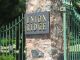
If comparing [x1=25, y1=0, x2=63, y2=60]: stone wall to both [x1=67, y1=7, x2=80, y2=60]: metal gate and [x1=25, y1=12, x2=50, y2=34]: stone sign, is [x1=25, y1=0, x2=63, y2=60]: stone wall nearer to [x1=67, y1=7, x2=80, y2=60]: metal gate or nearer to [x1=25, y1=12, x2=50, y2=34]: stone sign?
[x1=25, y1=12, x2=50, y2=34]: stone sign

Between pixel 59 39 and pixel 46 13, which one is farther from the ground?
pixel 46 13

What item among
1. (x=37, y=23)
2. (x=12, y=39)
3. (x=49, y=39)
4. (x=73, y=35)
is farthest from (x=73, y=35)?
(x=12, y=39)

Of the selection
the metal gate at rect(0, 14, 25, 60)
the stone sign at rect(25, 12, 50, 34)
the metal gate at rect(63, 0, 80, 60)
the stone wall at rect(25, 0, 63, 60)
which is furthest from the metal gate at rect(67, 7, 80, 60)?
the metal gate at rect(0, 14, 25, 60)

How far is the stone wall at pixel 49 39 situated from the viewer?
29.5 ft

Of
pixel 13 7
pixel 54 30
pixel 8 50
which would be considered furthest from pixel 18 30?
pixel 13 7

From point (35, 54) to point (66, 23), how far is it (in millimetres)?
1033

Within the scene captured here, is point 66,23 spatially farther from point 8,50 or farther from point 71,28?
point 8,50

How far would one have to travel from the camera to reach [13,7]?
65.6ft

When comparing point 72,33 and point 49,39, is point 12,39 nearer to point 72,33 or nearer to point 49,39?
point 49,39

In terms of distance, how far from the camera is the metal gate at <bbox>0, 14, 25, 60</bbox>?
9625 mm

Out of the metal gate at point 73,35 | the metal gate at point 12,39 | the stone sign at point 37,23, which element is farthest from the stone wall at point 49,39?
the metal gate at point 12,39

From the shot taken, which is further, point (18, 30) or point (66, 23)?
point (18, 30)

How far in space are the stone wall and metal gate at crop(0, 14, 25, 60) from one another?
42 cm

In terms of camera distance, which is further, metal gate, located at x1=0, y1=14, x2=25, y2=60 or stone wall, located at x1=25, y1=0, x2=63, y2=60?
metal gate, located at x1=0, y1=14, x2=25, y2=60
